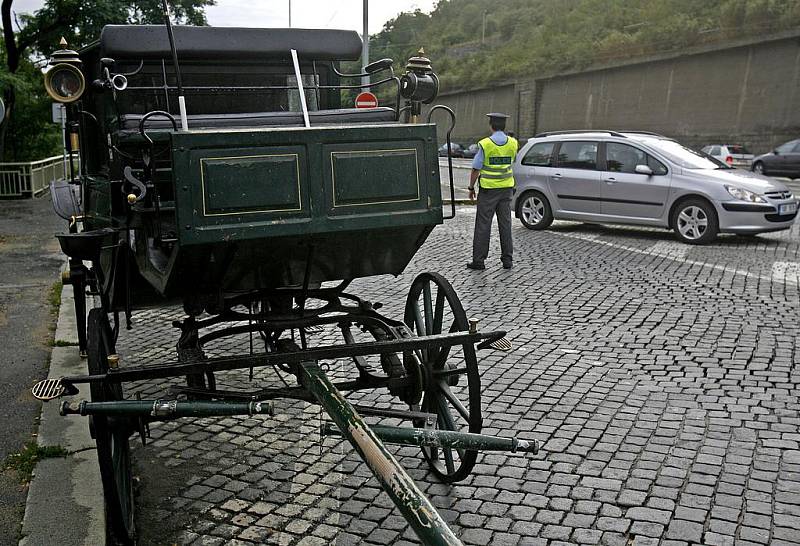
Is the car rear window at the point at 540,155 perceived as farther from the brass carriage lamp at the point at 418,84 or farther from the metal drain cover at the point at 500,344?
the metal drain cover at the point at 500,344

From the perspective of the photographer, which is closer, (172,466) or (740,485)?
(740,485)

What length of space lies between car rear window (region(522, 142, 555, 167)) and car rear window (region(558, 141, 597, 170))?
0.24 metres

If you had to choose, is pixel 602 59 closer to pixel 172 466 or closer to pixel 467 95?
pixel 467 95

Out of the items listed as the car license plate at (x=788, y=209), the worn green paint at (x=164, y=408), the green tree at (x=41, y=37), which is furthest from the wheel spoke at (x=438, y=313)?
the green tree at (x=41, y=37)

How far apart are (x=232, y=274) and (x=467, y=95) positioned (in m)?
61.3

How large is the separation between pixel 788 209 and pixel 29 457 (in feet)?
39.6

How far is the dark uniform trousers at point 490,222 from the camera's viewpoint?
10945 millimetres

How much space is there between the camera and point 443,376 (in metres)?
4.64

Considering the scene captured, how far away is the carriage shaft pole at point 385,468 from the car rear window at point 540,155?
1189cm

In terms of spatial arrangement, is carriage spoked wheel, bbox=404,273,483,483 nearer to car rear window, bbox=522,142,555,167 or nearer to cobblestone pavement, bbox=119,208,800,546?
cobblestone pavement, bbox=119,208,800,546

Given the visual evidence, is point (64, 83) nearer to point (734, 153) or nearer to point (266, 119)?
point (266, 119)

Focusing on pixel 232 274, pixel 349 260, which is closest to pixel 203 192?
pixel 232 274

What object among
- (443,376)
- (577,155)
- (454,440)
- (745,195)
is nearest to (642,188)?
(577,155)

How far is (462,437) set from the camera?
3629mm
